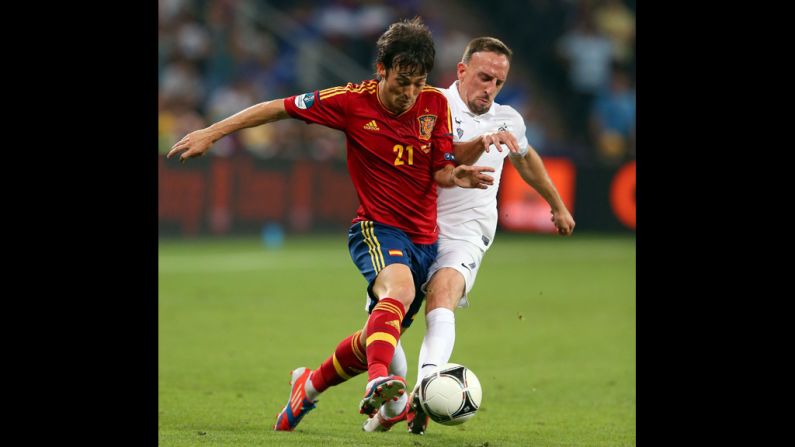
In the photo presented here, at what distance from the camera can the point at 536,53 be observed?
23.3 metres

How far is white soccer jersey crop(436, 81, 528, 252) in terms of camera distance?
6.34 m

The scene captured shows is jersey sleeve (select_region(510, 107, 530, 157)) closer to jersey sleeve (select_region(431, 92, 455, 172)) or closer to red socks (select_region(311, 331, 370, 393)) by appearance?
jersey sleeve (select_region(431, 92, 455, 172))

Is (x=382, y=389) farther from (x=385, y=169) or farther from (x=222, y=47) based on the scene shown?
(x=222, y=47)

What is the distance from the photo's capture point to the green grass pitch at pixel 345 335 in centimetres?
618

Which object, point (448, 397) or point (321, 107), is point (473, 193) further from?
point (448, 397)

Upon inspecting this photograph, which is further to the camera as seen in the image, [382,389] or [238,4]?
[238,4]

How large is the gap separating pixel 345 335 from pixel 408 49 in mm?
5006

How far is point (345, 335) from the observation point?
10039 mm

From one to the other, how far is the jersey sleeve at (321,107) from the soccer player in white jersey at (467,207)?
0.66 metres

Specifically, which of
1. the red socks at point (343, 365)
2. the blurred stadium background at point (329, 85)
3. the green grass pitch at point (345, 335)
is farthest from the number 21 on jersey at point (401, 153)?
the blurred stadium background at point (329, 85)

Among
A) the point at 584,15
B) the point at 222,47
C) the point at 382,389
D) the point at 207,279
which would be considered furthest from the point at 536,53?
the point at 382,389
